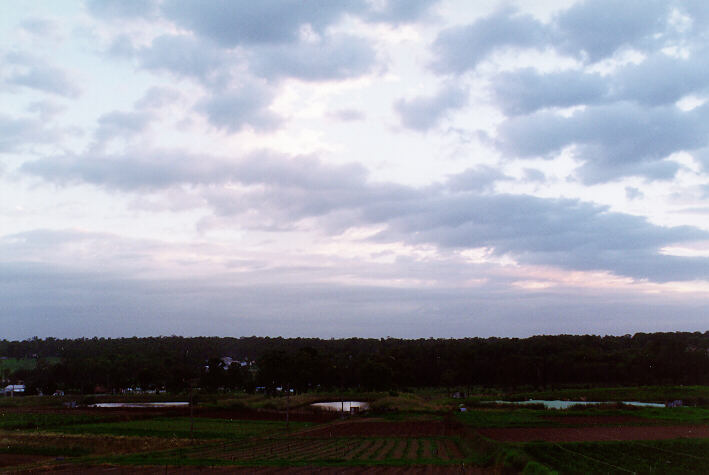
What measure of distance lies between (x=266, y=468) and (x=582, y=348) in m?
122

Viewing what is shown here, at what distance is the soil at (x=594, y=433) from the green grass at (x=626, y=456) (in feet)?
23.9

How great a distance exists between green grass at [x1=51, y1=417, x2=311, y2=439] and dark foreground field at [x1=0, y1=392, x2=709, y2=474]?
0.41ft

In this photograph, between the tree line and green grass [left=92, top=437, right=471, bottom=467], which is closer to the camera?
green grass [left=92, top=437, right=471, bottom=467]

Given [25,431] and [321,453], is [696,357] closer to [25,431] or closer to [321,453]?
[321,453]

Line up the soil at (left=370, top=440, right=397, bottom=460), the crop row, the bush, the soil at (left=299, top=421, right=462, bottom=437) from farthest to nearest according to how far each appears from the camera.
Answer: the soil at (left=299, top=421, right=462, bottom=437)
the soil at (left=370, top=440, right=397, bottom=460)
the crop row
the bush

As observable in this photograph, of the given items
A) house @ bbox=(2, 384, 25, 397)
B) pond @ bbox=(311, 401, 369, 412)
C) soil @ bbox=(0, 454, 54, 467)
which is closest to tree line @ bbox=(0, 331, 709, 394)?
house @ bbox=(2, 384, 25, 397)

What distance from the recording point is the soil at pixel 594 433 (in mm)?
53406

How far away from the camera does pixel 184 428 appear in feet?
221

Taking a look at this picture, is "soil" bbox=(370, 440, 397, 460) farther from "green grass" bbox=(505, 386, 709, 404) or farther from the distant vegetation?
the distant vegetation

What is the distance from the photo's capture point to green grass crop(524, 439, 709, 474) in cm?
3519

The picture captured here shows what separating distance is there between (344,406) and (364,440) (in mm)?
47210

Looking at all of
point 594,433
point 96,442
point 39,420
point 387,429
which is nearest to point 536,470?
point 594,433

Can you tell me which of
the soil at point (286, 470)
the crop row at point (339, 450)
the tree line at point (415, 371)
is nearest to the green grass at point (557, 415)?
the crop row at point (339, 450)

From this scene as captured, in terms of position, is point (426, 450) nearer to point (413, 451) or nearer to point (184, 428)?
point (413, 451)
